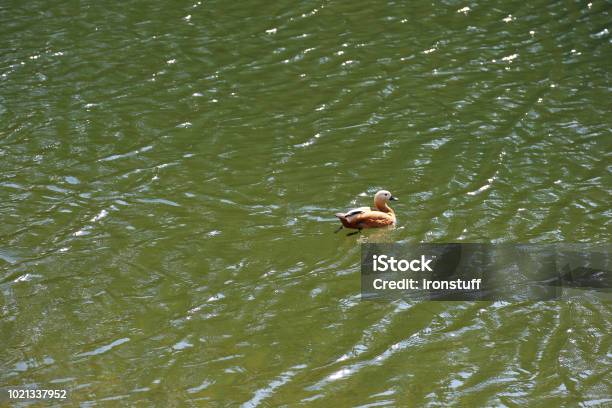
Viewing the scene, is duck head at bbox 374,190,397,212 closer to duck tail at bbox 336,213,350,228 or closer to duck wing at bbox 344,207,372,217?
duck wing at bbox 344,207,372,217

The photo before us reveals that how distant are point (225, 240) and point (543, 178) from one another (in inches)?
198

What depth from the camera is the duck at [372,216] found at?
12.3 meters

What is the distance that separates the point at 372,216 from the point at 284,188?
176cm

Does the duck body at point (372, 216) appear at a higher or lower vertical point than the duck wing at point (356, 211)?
lower

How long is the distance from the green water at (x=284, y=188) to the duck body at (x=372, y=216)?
211mm

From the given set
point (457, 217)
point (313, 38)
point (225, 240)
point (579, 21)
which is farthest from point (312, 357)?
point (579, 21)

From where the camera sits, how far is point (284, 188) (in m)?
13.5

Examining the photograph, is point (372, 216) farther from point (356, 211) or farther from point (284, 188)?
point (284, 188)

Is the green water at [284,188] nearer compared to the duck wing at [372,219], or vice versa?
the green water at [284,188]

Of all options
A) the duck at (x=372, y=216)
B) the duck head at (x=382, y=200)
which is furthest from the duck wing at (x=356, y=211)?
the duck head at (x=382, y=200)

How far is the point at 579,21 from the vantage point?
65.8 feet

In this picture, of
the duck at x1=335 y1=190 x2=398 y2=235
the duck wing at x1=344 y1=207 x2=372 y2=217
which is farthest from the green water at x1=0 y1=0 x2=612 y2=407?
the duck wing at x1=344 y1=207 x2=372 y2=217

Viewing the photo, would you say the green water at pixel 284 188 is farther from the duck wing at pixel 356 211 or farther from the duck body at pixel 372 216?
the duck wing at pixel 356 211

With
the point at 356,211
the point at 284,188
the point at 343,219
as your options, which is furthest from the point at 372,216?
the point at 284,188
